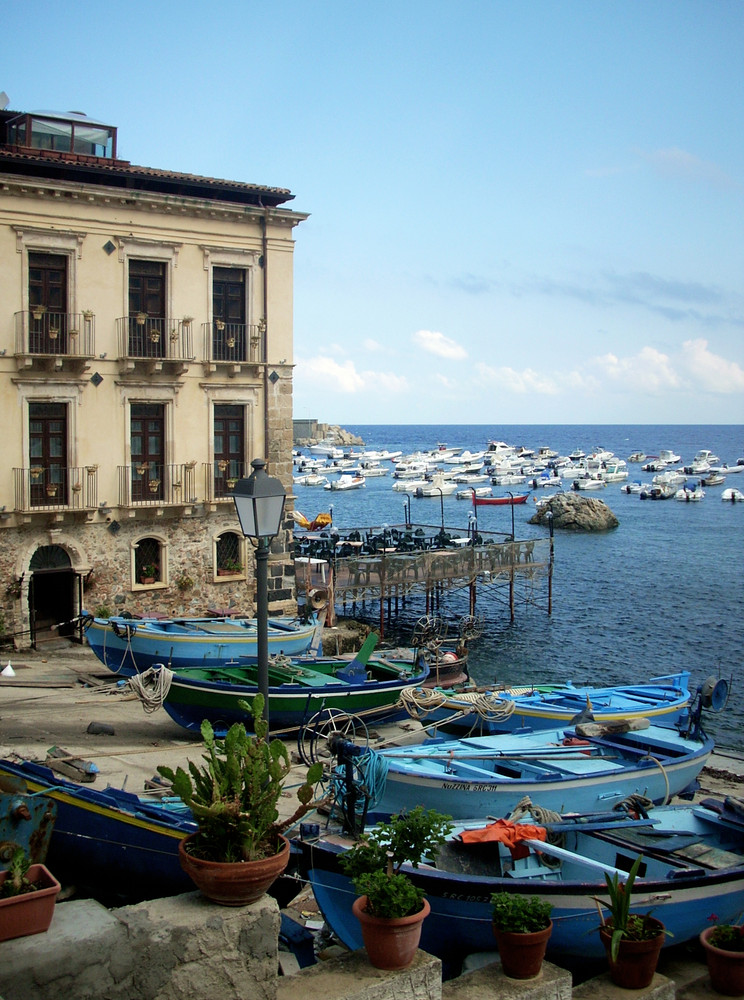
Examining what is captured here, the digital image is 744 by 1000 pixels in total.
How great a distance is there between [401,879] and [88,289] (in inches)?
1002

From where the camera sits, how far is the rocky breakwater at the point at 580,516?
8225cm

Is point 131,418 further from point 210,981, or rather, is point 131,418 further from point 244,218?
point 210,981

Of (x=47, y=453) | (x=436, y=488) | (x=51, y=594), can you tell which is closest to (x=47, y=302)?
(x=47, y=453)

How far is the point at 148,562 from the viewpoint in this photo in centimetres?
3166

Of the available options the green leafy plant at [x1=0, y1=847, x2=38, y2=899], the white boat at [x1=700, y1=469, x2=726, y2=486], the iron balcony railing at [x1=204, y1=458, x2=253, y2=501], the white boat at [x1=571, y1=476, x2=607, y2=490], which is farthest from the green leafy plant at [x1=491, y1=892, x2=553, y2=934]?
the white boat at [x1=700, y1=469, x2=726, y2=486]

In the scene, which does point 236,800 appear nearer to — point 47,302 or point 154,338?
point 47,302

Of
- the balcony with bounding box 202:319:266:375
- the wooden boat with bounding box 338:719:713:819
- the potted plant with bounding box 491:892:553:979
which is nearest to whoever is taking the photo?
the potted plant with bounding box 491:892:553:979

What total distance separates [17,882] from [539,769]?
1000 cm

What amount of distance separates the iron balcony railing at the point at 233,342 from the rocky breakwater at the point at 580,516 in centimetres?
5161

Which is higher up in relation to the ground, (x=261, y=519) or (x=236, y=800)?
(x=261, y=519)

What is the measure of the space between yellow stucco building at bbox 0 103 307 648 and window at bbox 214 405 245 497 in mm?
54

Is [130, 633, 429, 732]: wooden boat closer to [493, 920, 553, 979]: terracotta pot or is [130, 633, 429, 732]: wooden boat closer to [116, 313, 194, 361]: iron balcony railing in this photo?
[116, 313, 194, 361]: iron balcony railing

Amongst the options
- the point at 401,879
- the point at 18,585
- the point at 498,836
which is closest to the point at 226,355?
the point at 18,585

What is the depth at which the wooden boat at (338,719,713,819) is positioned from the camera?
13.9 meters
